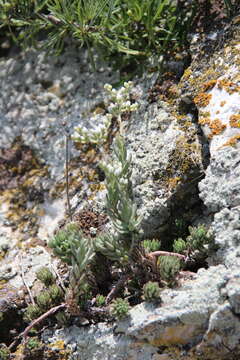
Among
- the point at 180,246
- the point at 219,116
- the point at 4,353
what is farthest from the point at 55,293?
the point at 219,116

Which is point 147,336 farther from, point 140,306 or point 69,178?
point 69,178

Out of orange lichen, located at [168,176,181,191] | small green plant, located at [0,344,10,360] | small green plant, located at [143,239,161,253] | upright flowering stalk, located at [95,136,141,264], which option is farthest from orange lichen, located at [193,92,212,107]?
small green plant, located at [0,344,10,360]

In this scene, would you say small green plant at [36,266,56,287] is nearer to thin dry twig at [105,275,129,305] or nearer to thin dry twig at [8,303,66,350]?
thin dry twig at [8,303,66,350]

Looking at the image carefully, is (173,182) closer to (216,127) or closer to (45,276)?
(216,127)

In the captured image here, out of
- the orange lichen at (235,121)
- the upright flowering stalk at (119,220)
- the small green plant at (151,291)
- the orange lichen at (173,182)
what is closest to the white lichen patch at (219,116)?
the orange lichen at (235,121)

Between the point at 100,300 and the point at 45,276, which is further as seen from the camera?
the point at 45,276

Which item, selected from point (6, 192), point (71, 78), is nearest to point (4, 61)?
point (71, 78)
